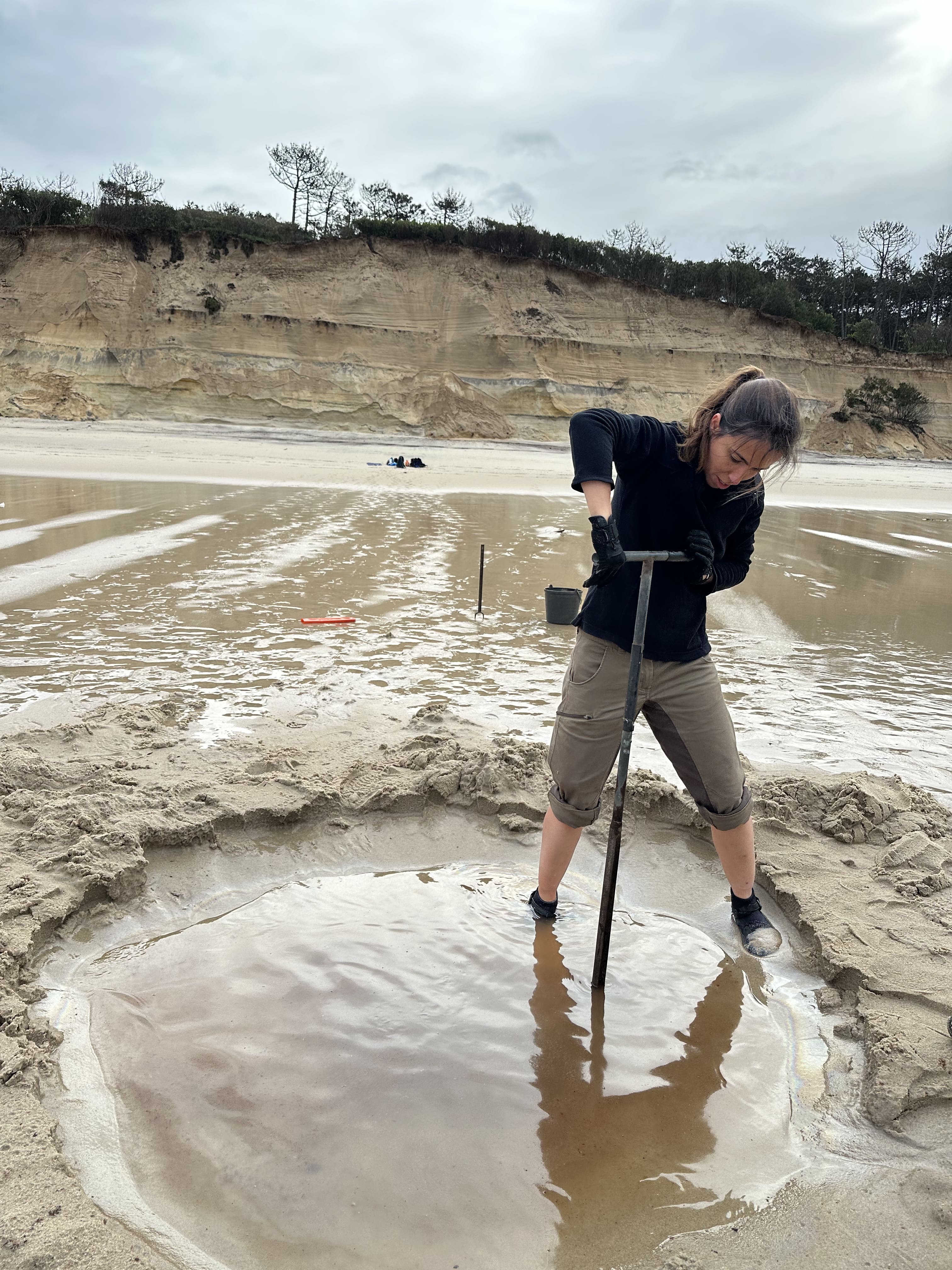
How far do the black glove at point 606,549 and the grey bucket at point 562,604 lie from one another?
4046 millimetres

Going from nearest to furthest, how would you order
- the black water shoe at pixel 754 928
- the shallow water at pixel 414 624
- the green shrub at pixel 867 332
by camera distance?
the black water shoe at pixel 754 928, the shallow water at pixel 414 624, the green shrub at pixel 867 332

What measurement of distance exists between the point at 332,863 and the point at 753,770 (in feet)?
6.57

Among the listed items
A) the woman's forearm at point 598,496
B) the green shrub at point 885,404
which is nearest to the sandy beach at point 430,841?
the woman's forearm at point 598,496

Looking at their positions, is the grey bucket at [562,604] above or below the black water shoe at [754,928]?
above

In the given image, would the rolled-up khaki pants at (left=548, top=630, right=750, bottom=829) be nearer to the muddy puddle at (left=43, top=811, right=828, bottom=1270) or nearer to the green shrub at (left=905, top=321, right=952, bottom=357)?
the muddy puddle at (left=43, top=811, right=828, bottom=1270)

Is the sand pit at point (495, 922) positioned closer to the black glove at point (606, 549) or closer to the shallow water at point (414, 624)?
the shallow water at point (414, 624)

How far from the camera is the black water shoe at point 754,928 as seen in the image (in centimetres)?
279

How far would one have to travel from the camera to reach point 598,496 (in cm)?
230

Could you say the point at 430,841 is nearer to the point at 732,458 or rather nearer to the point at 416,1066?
the point at 416,1066

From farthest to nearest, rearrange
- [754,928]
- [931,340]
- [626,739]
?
[931,340] → [754,928] → [626,739]

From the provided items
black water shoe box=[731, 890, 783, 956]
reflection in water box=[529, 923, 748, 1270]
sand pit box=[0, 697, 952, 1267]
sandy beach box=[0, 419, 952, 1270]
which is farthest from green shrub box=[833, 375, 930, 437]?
reflection in water box=[529, 923, 748, 1270]

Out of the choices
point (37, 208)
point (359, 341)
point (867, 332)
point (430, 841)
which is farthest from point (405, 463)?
point (867, 332)

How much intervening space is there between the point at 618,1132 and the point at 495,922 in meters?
0.89

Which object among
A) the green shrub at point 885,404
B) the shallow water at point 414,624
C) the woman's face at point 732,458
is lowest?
the shallow water at point 414,624
